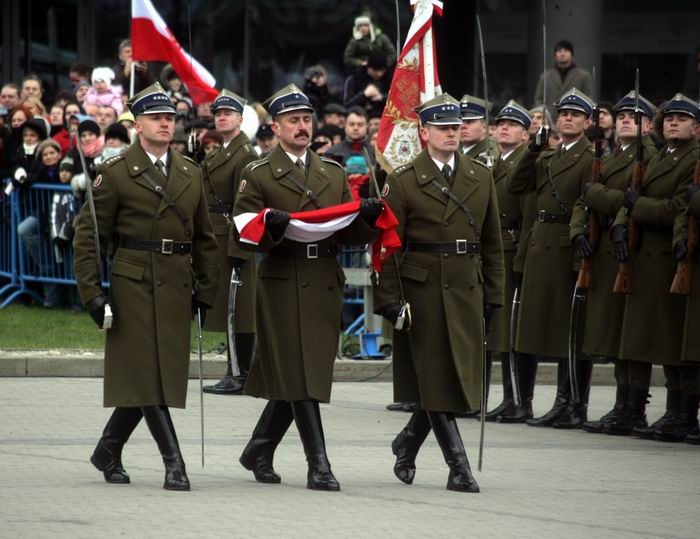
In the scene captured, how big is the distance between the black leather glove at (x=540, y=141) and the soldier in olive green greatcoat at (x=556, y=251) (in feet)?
0.53

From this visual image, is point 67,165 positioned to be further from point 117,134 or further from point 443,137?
point 443,137

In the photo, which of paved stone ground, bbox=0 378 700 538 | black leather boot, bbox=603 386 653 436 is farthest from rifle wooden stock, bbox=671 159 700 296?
paved stone ground, bbox=0 378 700 538

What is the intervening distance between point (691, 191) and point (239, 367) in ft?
13.7

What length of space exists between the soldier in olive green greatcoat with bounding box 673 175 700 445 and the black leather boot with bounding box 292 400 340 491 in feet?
10.8

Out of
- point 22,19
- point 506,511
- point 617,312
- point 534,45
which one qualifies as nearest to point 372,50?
point 534,45

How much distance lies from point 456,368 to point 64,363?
18.4ft

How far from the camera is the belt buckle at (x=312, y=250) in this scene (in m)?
10.2

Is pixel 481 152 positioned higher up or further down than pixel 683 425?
higher up

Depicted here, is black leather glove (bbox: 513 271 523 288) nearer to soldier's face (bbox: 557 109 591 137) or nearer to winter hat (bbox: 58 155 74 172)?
soldier's face (bbox: 557 109 591 137)

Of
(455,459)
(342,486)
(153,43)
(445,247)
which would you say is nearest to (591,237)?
(445,247)

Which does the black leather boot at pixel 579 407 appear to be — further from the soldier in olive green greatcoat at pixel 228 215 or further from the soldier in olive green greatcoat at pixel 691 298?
the soldier in olive green greatcoat at pixel 228 215

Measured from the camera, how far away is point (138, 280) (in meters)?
10.1

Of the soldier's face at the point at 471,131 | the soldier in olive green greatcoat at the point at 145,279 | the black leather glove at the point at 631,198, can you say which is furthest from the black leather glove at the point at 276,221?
the soldier's face at the point at 471,131

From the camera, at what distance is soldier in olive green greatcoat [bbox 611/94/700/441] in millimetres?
12516
